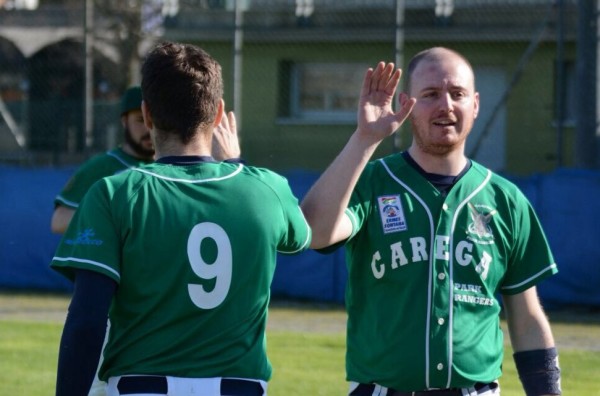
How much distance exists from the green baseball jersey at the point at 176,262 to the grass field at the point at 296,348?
→ 5.15 meters

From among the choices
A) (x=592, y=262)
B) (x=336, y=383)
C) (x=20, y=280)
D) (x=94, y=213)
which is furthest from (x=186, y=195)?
(x=20, y=280)

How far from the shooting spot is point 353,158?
3750mm

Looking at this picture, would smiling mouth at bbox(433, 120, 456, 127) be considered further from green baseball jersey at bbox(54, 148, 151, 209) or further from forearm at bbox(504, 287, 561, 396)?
green baseball jersey at bbox(54, 148, 151, 209)

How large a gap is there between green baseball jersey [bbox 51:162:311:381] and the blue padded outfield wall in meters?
10.1

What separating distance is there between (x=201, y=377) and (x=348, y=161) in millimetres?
911

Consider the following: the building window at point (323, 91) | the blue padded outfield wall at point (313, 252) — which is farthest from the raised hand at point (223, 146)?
the building window at point (323, 91)

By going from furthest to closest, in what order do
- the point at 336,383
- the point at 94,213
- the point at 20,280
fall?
the point at 20,280 → the point at 336,383 → the point at 94,213

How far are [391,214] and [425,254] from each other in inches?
7.7

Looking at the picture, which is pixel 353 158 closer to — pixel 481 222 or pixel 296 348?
pixel 481 222

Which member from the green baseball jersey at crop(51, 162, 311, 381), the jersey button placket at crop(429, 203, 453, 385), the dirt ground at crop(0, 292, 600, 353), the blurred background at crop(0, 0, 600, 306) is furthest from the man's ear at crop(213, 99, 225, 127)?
the blurred background at crop(0, 0, 600, 306)

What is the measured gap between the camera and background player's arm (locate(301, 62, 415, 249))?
3738 mm

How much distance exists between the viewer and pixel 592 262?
12.9m

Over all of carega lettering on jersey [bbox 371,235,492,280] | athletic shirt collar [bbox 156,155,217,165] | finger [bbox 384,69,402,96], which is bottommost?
carega lettering on jersey [bbox 371,235,492,280]

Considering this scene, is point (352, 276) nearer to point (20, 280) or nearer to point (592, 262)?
point (592, 262)
